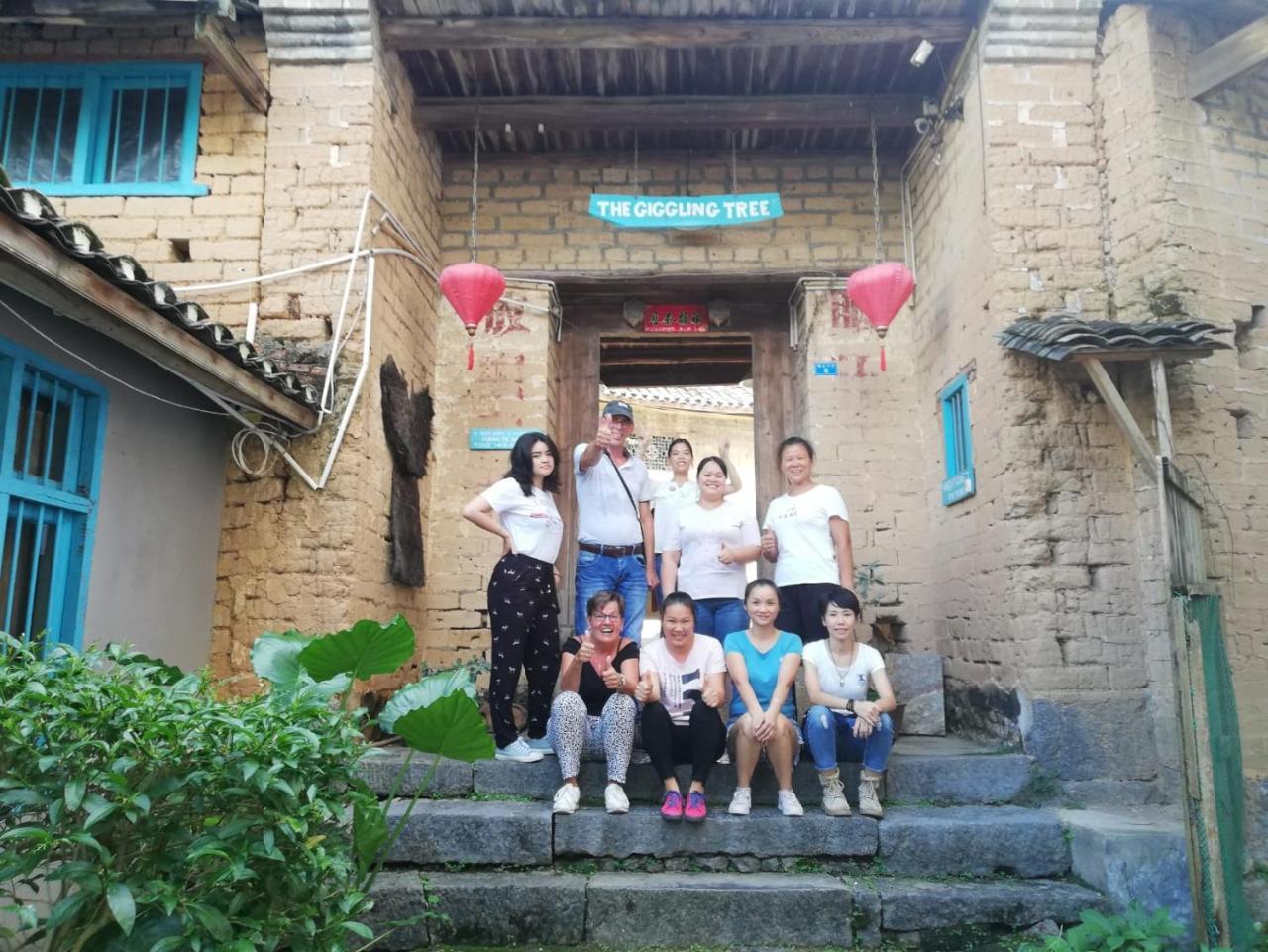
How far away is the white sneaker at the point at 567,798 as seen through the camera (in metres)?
4.05

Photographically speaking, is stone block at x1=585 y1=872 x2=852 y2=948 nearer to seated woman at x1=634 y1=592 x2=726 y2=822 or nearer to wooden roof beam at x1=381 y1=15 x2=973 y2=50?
seated woman at x1=634 y1=592 x2=726 y2=822

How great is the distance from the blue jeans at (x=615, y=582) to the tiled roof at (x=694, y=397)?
1185cm

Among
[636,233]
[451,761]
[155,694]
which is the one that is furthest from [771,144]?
[155,694]

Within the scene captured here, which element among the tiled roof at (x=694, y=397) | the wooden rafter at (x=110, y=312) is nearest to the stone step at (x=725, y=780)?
the wooden rafter at (x=110, y=312)

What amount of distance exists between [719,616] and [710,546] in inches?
14.7

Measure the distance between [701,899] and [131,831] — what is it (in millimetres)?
2225

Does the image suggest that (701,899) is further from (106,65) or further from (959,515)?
(106,65)

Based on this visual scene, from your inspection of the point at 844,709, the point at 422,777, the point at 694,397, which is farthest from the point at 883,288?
the point at 694,397

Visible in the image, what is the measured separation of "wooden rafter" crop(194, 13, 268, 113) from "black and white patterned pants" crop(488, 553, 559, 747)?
3239mm

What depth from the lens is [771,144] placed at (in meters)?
6.99

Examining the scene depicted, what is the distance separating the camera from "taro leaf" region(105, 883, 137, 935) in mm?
2064

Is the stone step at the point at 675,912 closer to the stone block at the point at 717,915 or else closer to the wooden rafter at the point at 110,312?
the stone block at the point at 717,915

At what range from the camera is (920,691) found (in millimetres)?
5789

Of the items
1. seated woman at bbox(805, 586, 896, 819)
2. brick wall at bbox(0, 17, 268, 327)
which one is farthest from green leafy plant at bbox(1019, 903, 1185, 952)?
brick wall at bbox(0, 17, 268, 327)
